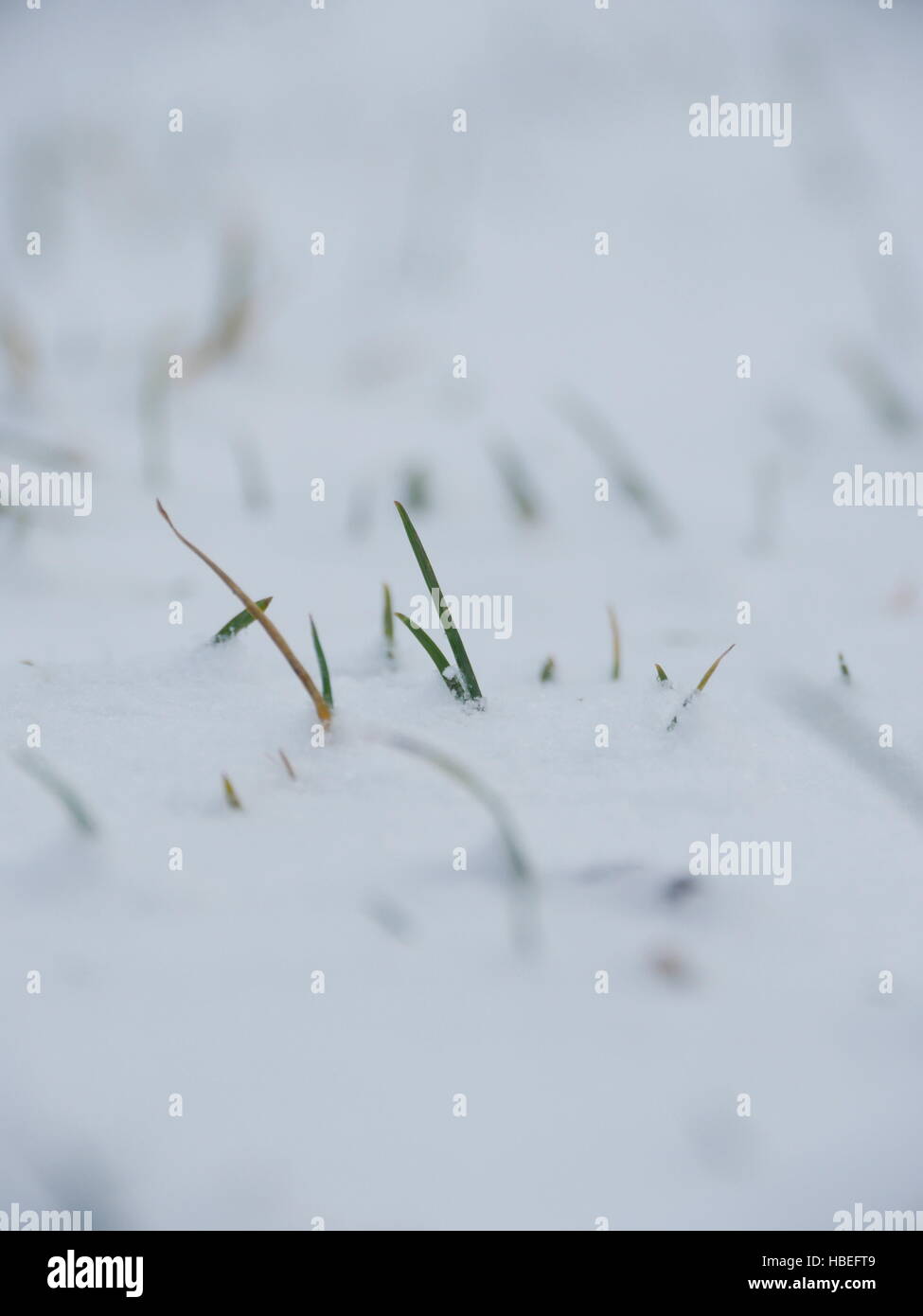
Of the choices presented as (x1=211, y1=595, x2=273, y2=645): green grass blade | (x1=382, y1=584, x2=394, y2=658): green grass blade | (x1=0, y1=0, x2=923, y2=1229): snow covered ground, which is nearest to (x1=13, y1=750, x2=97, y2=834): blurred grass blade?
(x1=0, y1=0, x2=923, y2=1229): snow covered ground

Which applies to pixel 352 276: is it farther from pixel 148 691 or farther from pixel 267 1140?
pixel 267 1140

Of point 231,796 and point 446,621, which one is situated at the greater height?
point 446,621

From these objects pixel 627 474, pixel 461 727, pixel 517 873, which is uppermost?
pixel 627 474

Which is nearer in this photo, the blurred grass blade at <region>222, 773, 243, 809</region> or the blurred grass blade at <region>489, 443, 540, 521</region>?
the blurred grass blade at <region>222, 773, 243, 809</region>

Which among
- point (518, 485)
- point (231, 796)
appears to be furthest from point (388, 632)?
point (518, 485)

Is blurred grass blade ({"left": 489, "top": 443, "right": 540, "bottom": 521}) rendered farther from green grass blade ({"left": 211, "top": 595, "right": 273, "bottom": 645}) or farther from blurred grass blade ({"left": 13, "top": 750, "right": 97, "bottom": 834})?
blurred grass blade ({"left": 13, "top": 750, "right": 97, "bottom": 834})

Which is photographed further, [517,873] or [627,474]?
[627,474]

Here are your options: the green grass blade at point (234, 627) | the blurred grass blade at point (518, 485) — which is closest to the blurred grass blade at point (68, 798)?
the green grass blade at point (234, 627)

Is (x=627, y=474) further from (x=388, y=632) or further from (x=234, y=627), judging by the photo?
(x=234, y=627)

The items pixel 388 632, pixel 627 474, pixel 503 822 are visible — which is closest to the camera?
pixel 503 822
